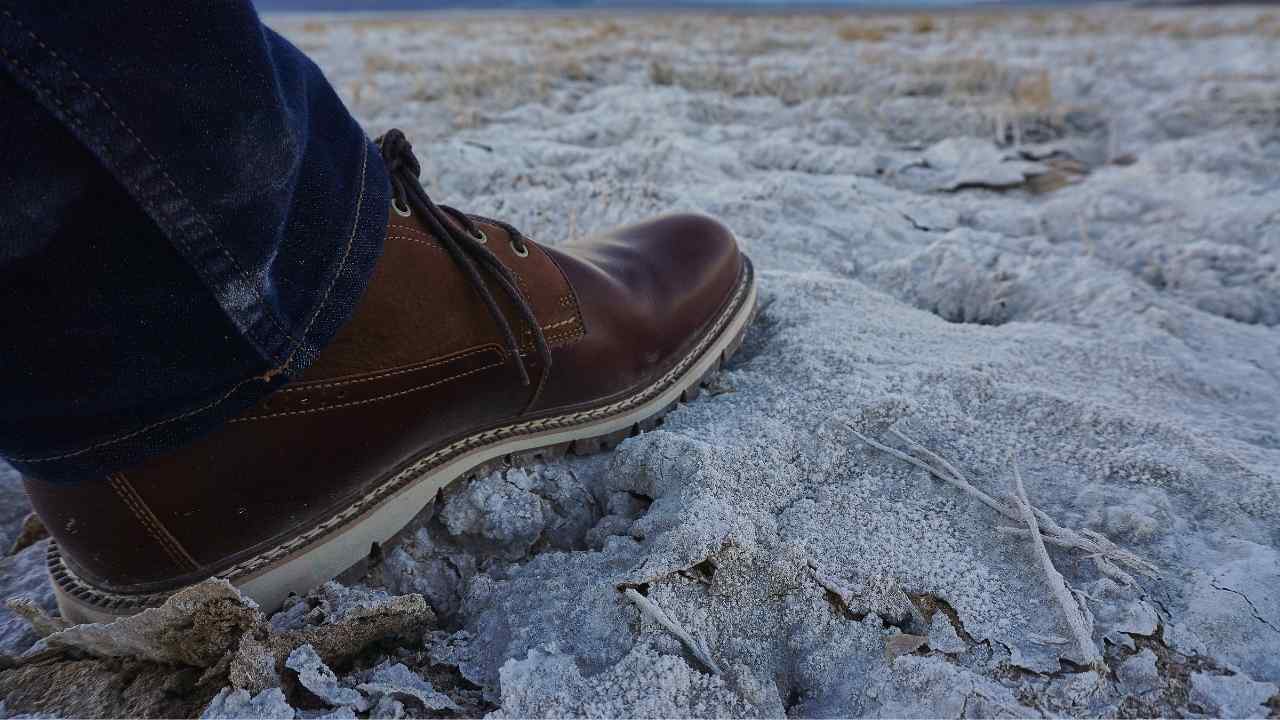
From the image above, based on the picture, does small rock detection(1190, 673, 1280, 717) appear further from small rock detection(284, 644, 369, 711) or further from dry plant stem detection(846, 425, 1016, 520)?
small rock detection(284, 644, 369, 711)

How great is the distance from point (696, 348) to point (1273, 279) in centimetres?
133

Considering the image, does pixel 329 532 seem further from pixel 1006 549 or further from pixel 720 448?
pixel 1006 549

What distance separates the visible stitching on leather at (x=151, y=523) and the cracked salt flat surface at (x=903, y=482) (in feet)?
0.42

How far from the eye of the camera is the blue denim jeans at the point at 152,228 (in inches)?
22.2

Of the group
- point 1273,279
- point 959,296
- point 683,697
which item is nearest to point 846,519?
point 683,697

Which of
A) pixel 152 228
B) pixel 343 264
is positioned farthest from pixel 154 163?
pixel 343 264

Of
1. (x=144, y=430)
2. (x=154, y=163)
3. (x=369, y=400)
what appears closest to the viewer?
(x=154, y=163)

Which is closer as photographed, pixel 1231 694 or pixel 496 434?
pixel 1231 694

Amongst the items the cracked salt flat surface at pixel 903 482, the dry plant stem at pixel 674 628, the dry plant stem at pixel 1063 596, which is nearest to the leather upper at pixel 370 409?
the cracked salt flat surface at pixel 903 482

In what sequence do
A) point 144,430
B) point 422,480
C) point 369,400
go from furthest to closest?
point 422,480
point 369,400
point 144,430

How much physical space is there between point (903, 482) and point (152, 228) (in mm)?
917

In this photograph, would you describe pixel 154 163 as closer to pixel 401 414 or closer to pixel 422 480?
pixel 401 414

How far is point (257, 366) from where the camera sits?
2.47 feet

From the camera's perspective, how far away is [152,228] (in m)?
0.64
